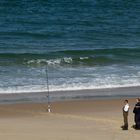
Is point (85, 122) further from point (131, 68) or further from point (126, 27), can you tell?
point (126, 27)

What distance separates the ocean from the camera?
3189 centimetres

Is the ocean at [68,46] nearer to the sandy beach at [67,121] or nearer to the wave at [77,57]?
the wave at [77,57]

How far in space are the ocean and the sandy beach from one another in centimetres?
307

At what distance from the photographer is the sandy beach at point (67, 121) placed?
22.6 metres

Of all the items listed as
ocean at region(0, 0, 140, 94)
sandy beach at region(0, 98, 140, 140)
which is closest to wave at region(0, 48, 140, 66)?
ocean at region(0, 0, 140, 94)

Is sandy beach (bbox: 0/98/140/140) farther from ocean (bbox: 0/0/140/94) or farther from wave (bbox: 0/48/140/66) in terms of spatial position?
wave (bbox: 0/48/140/66)

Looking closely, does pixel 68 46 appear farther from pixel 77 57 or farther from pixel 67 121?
pixel 67 121

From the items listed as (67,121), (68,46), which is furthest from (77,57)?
(67,121)

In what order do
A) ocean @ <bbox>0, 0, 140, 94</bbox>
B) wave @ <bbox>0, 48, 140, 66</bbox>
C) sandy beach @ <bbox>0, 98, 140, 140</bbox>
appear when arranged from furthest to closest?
wave @ <bbox>0, 48, 140, 66</bbox>, ocean @ <bbox>0, 0, 140, 94</bbox>, sandy beach @ <bbox>0, 98, 140, 140</bbox>

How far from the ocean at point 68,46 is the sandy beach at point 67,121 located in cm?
307

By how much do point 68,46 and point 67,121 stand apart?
17.7m

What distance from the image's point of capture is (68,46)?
138 feet

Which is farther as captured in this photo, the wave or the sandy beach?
the wave

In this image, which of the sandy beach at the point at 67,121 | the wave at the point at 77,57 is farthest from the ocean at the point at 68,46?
the sandy beach at the point at 67,121
